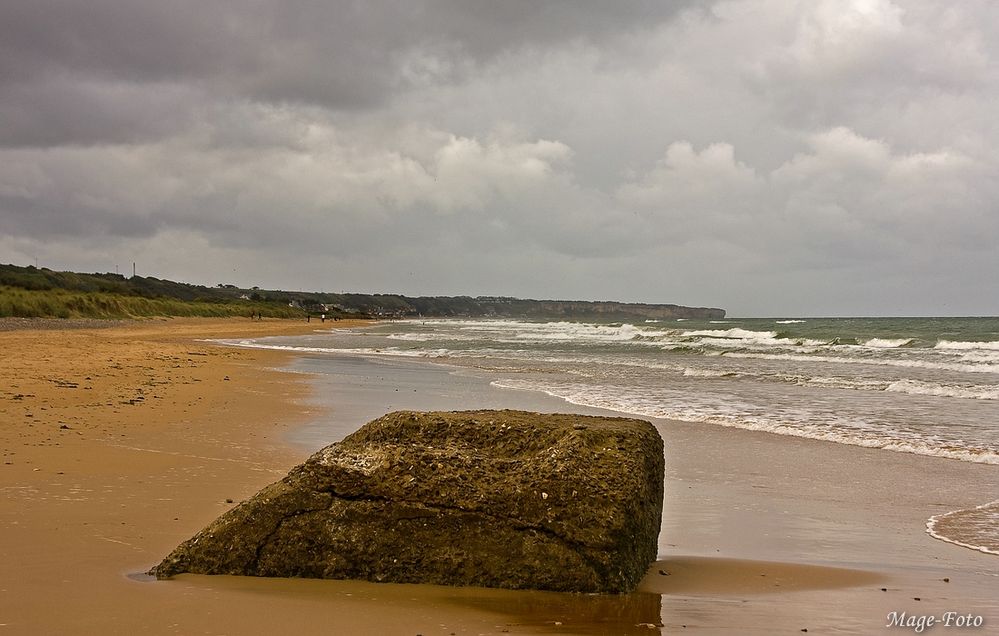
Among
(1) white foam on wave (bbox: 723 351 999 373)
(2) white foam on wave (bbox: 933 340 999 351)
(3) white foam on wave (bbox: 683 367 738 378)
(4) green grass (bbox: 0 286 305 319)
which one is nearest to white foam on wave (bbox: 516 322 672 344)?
(1) white foam on wave (bbox: 723 351 999 373)

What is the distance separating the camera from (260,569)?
14.8ft

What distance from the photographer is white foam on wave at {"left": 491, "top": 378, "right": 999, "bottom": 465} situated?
400 inches

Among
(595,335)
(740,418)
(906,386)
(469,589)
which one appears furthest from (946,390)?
(595,335)

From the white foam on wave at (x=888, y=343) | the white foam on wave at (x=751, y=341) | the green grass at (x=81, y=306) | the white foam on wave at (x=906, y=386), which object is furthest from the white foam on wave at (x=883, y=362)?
the green grass at (x=81, y=306)

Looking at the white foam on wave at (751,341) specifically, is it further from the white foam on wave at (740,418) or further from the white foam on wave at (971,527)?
the white foam on wave at (971,527)

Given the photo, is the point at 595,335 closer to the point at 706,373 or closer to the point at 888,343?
the point at 888,343

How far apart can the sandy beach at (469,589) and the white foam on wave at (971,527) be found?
0.19 metres

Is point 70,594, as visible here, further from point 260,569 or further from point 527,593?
point 527,593

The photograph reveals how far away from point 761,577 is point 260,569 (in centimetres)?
293

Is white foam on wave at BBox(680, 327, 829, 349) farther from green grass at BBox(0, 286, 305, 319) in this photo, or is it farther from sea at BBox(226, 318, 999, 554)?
green grass at BBox(0, 286, 305, 319)

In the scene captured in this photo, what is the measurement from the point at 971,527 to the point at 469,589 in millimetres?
4359

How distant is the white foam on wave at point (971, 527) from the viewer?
19.1ft

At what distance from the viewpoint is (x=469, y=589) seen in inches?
173

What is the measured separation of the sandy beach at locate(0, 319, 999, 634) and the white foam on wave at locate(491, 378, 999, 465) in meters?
0.52
